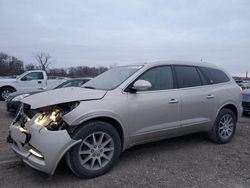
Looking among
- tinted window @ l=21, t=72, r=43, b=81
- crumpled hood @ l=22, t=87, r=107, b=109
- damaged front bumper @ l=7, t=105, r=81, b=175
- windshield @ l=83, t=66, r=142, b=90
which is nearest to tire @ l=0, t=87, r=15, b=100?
tinted window @ l=21, t=72, r=43, b=81

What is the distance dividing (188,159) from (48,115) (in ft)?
8.29

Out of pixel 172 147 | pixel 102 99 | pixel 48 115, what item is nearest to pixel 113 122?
pixel 102 99

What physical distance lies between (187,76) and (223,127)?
4.72 ft

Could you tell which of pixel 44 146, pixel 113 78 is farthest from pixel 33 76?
pixel 44 146

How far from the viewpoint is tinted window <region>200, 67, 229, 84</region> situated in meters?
5.61

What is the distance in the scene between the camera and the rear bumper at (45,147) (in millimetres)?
3490

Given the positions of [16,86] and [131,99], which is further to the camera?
[16,86]

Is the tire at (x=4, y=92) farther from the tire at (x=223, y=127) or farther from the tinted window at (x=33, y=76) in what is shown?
the tire at (x=223, y=127)

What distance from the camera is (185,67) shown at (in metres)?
5.28

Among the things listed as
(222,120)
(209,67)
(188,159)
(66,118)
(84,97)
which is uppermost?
(209,67)

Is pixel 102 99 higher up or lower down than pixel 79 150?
higher up

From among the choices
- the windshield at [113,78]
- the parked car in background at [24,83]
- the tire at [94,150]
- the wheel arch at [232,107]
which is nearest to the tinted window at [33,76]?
the parked car in background at [24,83]

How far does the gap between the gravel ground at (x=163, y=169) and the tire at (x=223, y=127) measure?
6.0 inches

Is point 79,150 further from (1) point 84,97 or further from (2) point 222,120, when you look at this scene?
(2) point 222,120
